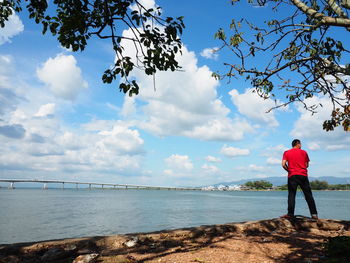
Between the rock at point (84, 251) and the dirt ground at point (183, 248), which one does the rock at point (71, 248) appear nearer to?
the dirt ground at point (183, 248)

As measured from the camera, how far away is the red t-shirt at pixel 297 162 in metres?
7.97

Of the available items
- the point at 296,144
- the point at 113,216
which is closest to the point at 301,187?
the point at 296,144

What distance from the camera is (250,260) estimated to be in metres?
4.29

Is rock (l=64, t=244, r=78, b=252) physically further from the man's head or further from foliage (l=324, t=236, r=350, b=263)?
the man's head

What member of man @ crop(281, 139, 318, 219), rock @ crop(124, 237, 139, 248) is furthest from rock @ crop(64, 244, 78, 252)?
man @ crop(281, 139, 318, 219)

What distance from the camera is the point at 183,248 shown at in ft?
A: 17.1

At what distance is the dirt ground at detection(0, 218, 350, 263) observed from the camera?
4.46 meters

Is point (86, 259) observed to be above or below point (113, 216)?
above

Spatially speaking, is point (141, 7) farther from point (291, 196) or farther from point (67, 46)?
point (291, 196)

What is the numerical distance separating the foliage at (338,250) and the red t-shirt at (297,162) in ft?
13.3

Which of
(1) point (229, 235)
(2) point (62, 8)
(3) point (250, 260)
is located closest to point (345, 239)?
(3) point (250, 260)

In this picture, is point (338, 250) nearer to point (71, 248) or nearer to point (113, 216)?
point (71, 248)

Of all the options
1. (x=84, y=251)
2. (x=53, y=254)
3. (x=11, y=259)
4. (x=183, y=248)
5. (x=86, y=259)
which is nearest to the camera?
(x=86, y=259)

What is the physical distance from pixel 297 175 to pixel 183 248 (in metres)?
4.62
